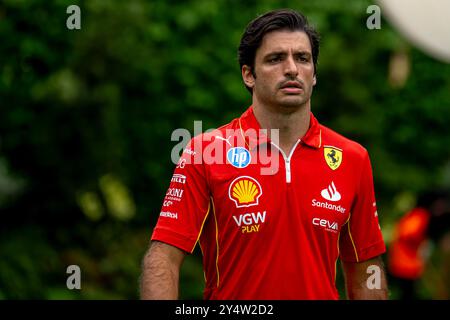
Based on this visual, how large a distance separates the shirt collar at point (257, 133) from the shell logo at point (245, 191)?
0.70 ft

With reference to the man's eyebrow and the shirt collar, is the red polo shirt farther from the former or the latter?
the man's eyebrow

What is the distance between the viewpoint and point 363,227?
14.3 feet

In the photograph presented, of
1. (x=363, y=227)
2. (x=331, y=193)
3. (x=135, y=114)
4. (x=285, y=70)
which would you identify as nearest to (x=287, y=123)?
(x=285, y=70)

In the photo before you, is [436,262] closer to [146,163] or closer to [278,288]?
[146,163]

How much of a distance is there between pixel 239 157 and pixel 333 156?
0.45 meters

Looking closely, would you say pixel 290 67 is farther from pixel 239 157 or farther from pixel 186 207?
pixel 186 207

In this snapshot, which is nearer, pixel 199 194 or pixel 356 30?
pixel 199 194

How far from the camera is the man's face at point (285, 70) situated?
4215 millimetres

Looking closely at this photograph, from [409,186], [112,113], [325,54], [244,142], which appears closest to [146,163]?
[112,113]

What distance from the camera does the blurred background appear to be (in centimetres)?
1086

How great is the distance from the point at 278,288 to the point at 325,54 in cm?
1011

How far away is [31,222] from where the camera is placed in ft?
39.3
